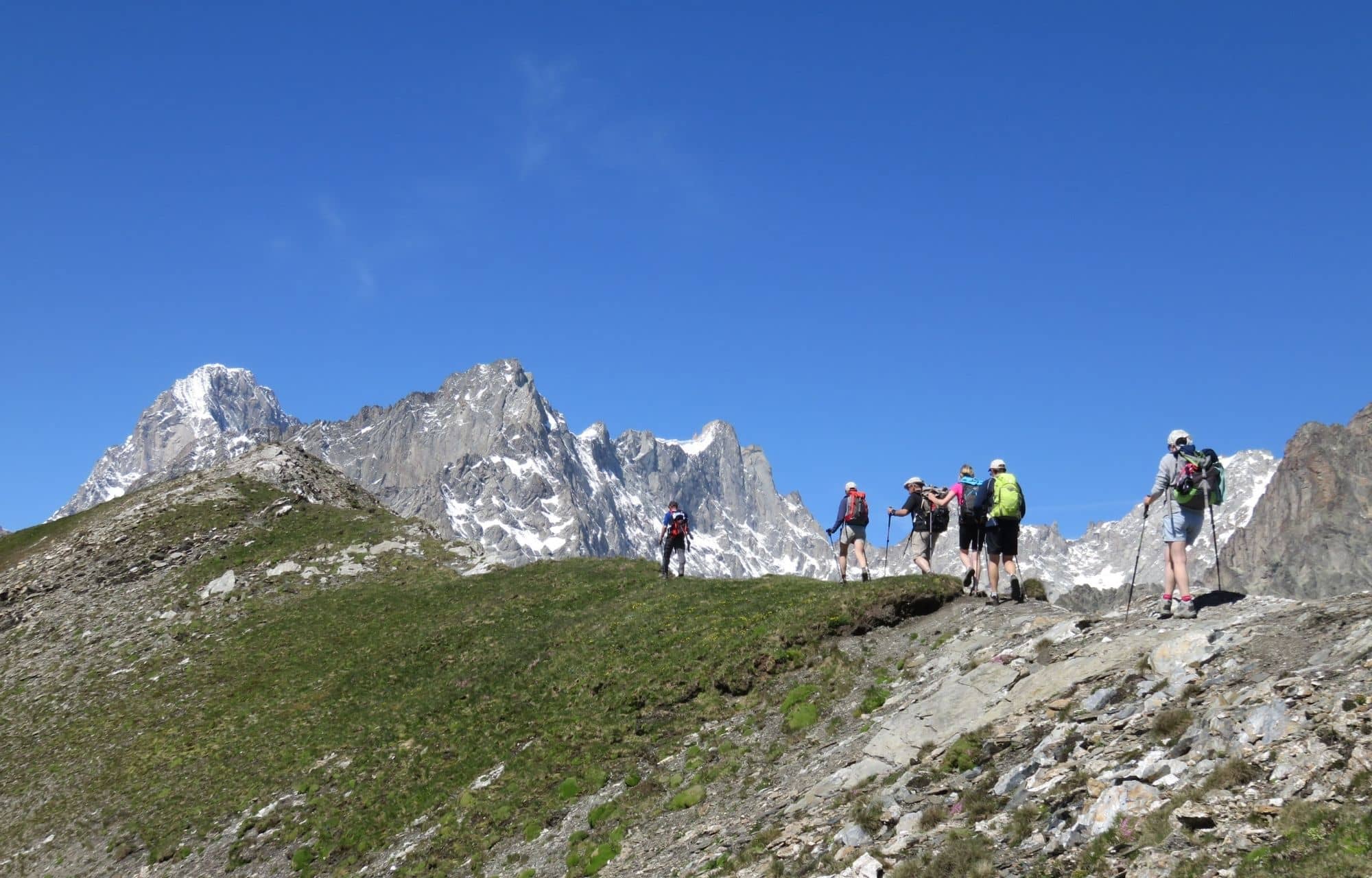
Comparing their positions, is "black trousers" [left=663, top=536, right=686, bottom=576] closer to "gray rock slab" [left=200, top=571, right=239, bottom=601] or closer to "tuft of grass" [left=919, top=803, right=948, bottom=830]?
"gray rock slab" [left=200, top=571, right=239, bottom=601]

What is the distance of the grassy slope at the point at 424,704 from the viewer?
2500 centimetres

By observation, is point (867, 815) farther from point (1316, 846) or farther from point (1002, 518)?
point (1002, 518)

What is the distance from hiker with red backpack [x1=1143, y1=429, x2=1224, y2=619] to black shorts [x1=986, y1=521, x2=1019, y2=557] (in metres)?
4.41

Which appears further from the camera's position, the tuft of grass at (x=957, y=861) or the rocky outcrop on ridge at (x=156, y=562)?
the rocky outcrop on ridge at (x=156, y=562)

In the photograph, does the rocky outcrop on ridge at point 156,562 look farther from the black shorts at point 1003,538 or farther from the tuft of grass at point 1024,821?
the tuft of grass at point 1024,821

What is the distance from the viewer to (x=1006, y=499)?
80.3ft

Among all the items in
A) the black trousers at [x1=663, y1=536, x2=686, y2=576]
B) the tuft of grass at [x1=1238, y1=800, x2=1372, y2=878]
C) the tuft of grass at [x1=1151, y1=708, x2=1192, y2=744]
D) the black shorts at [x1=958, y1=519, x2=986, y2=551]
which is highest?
the black trousers at [x1=663, y1=536, x2=686, y2=576]

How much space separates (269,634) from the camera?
42812 mm

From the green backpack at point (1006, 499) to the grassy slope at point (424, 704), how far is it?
160 inches

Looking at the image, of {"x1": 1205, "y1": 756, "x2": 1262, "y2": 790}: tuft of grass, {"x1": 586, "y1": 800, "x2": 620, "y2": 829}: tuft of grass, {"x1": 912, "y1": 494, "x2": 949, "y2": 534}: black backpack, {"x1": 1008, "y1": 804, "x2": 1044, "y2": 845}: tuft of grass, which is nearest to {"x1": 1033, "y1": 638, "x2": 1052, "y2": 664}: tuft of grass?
{"x1": 1008, "y1": 804, "x2": 1044, "y2": 845}: tuft of grass

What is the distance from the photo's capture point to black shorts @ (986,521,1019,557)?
81.4ft

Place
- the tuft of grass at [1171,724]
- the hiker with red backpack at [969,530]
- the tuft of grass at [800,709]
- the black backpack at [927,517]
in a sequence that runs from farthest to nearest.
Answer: the black backpack at [927,517] → the hiker with red backpack at [969,530] → the tuft of grass at [800,709] → the tuft of grass at [1171,724]

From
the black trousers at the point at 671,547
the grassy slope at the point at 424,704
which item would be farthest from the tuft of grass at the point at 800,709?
the black trousers at the point at 671,547

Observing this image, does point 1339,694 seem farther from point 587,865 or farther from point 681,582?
point 681,582
